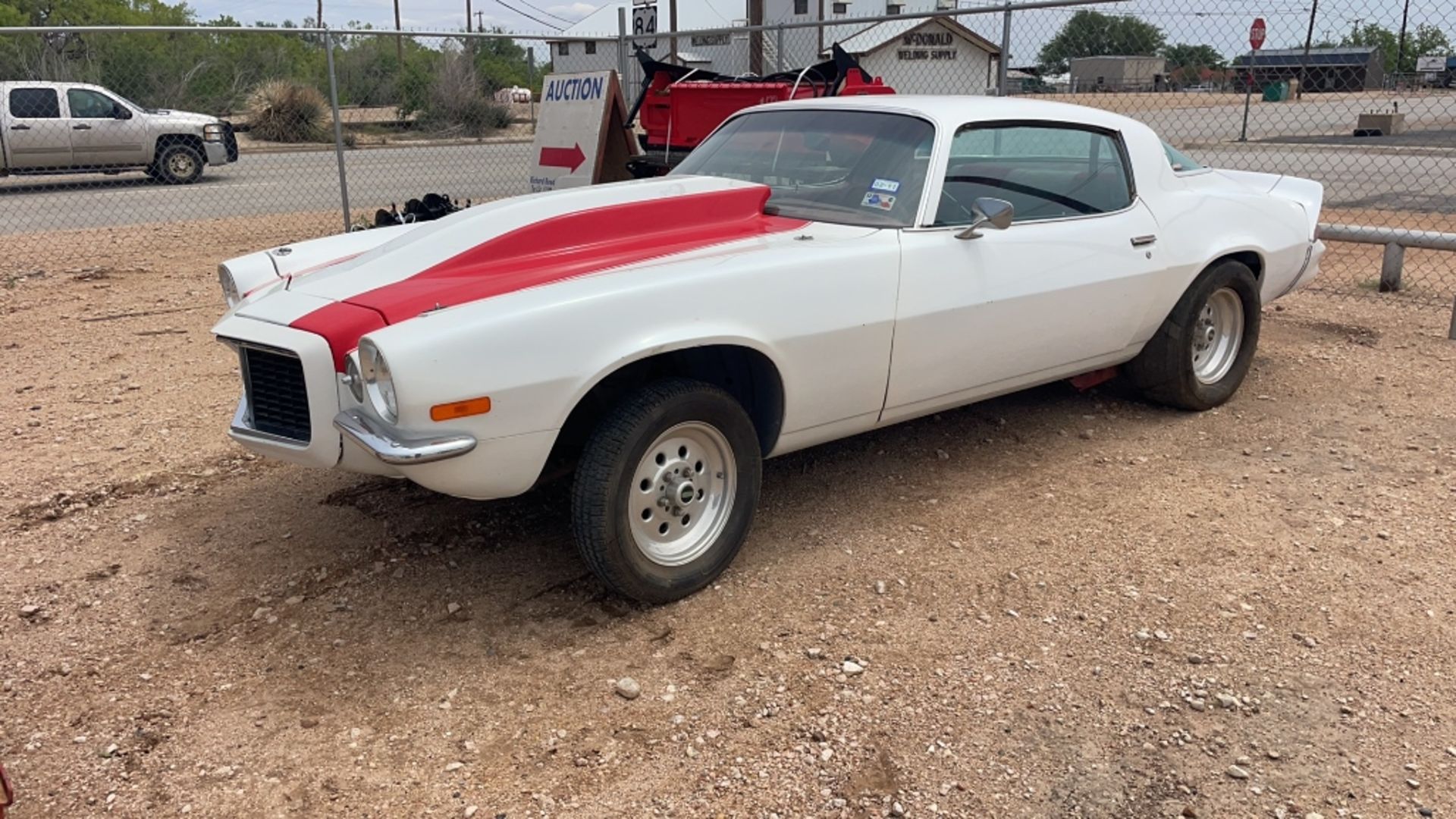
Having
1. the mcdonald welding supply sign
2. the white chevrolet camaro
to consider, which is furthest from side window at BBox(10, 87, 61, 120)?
the mcdonald welding supply sign

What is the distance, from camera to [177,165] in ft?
51.2

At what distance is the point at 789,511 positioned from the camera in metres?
4.31

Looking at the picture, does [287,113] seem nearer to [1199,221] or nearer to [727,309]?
[1199,221]

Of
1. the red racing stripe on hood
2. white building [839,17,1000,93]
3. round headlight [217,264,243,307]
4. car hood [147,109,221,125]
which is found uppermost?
white building [839,17,1000,93]

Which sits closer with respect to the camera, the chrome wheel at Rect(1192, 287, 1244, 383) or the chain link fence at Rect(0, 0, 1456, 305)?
the chrome wheel at Rect(1192, 287, 1244, 383)

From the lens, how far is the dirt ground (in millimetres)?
2750

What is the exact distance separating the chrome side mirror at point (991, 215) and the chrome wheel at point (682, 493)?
128 centimetres

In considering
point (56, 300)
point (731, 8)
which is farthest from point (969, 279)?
point (731, 8)

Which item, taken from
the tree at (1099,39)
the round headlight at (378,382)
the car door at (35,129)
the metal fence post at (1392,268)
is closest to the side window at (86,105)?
the car door at (35,129)

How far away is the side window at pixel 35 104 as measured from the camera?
14305mm

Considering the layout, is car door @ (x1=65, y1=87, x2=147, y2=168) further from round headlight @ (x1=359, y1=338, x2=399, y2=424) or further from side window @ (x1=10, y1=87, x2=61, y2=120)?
round headlight @ (x1=359, y1=338, x2=399, y2=424)

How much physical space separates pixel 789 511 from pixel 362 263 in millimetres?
1827

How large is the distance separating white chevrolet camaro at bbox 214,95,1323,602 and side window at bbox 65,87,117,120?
1276cm

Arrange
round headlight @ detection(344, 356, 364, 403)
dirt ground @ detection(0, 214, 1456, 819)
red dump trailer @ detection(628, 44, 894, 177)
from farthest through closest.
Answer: red dump trailer @ detection(628, 44, 894, 177)
round headlight @ detection(344, 356, 364, 403)
dirt ground @ detection(0, 214, 1456, 819)
